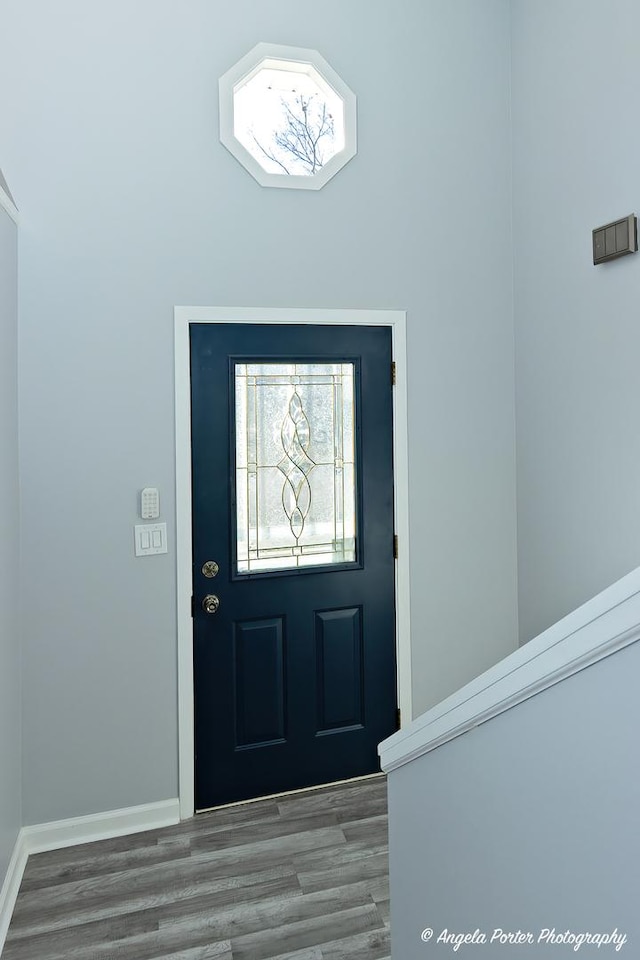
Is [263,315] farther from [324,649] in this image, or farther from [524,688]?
[524,688]

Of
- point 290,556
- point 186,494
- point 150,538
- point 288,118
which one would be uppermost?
point 288,118

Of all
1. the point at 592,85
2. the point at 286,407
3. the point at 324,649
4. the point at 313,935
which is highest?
the point at 592,85

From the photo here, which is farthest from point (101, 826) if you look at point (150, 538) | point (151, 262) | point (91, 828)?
point (151, 262)

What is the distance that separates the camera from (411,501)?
315 cm

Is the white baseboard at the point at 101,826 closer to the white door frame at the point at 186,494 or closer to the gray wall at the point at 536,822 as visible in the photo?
the white door frame at the point at 186,494

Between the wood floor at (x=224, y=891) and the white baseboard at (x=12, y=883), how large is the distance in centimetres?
3

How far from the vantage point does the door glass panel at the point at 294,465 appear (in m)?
2.88

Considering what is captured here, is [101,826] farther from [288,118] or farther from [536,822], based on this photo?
[288,118]

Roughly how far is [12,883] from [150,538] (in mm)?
1301

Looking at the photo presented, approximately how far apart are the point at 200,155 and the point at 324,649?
7.19ft

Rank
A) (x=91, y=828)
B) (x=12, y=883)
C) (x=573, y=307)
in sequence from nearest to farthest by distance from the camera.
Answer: (x=12, y=883)
(x=91, y=828)
(x=573, y=307)

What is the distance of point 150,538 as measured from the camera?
2.75 m

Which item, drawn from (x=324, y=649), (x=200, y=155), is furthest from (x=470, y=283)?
(x=324, y=649)

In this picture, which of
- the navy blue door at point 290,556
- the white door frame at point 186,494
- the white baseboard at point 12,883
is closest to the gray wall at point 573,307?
the navy blue door at point 290,556
